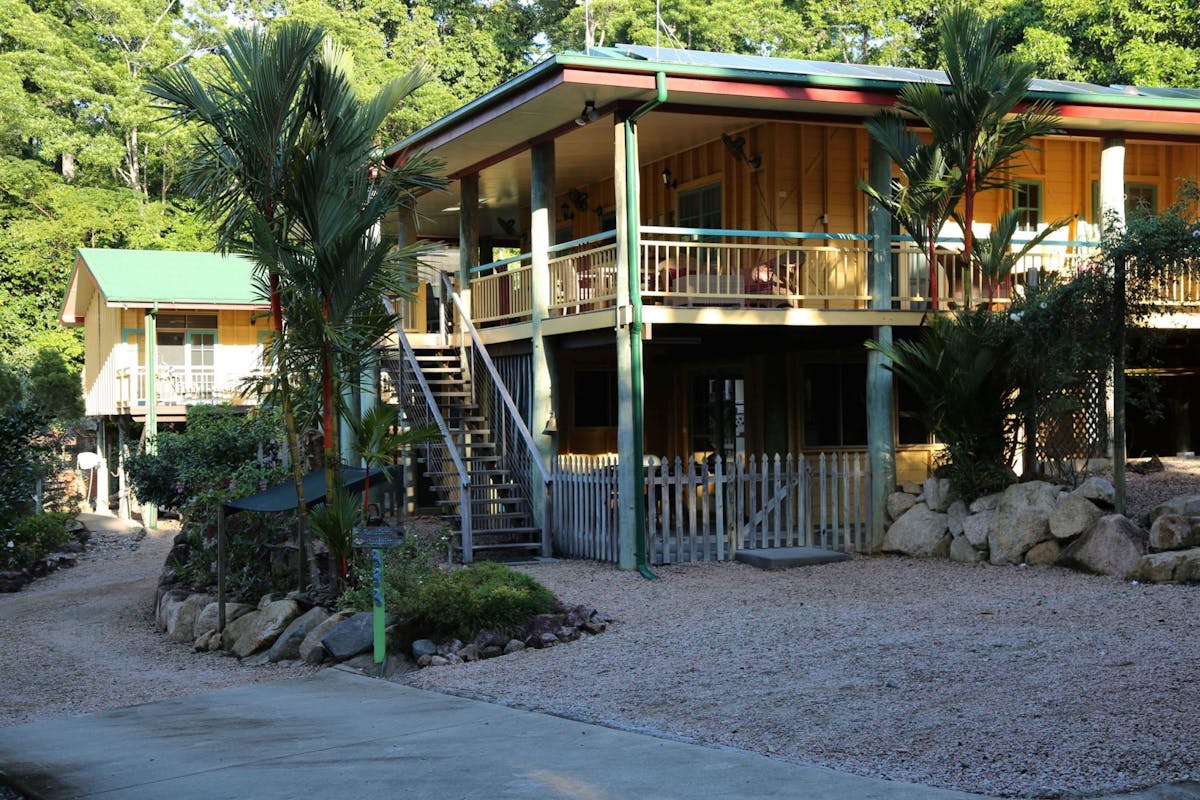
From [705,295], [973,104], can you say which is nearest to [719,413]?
[705,295]

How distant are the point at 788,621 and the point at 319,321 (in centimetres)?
490

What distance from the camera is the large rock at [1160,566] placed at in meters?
11.3

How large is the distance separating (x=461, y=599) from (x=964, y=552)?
5.97 metres

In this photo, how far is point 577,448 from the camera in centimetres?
2123

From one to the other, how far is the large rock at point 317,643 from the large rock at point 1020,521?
669 centimetres

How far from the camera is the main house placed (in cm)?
1465

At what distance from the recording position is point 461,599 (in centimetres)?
1059

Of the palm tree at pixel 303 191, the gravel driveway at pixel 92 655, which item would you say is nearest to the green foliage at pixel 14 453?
the gravel driveway at pixel 92 655

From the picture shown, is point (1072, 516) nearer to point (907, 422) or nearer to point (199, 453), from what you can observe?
point (907, 422)

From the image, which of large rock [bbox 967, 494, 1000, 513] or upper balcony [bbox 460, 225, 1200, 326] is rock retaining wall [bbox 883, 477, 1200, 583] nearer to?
large rock [bbox 967, 494, 1000, 513]

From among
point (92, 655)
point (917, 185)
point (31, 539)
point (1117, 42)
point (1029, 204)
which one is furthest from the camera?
point (1117, 42)

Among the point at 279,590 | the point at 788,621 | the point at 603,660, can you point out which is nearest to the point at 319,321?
the point at 279,590

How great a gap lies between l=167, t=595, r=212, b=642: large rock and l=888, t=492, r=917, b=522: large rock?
7.74 meters

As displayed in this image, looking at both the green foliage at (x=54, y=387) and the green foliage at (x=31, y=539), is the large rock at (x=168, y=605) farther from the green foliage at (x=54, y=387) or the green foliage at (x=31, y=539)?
the green foliage at (x=54, y=387)
